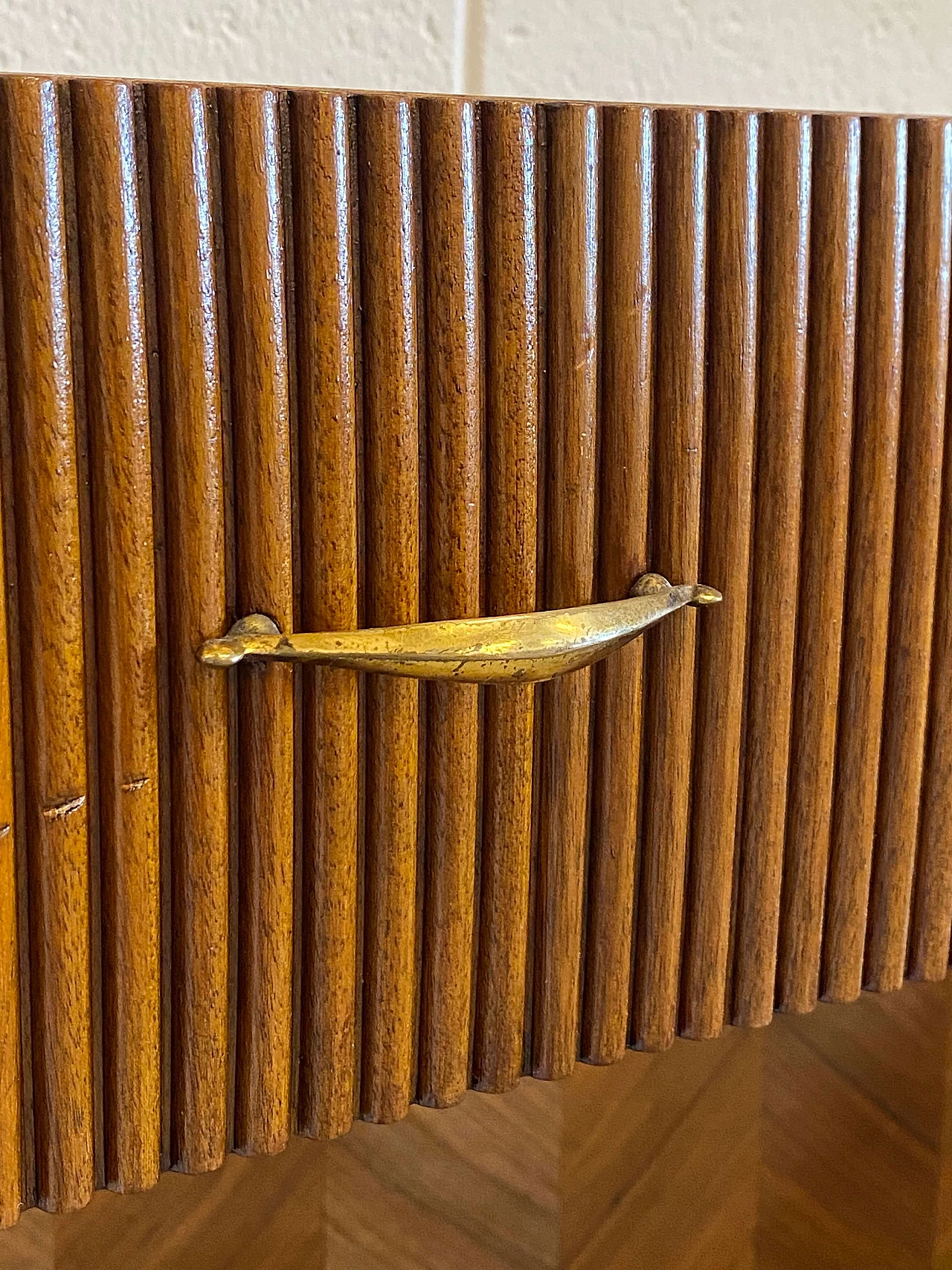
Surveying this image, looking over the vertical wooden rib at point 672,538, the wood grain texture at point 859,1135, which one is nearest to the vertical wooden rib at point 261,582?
the vertical wooden rib at point 672,538

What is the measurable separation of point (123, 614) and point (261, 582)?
3 cm

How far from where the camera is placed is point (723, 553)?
0.39 meters

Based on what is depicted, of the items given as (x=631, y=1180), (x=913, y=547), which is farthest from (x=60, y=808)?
(x=631, y=1180)

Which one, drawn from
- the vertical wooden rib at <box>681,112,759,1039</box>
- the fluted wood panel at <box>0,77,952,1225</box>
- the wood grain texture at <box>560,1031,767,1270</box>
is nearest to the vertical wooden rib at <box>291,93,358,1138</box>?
the fluted wood panel at <box>0,77,952,1225</box>

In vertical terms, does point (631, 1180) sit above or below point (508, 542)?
below

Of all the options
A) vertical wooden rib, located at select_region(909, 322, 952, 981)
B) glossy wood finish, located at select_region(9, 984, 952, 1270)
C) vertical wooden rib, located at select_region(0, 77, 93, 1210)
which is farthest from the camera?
glossy wood finish, located at select_region(9, 984, 952, 1270)

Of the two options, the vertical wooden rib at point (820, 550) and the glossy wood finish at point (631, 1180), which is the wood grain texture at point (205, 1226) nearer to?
the glossy wood finish at point (631, 1180)

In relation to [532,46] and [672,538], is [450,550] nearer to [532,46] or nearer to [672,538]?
[672,538]

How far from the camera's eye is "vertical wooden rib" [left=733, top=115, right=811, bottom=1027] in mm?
377

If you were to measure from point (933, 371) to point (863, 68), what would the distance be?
0.22 m

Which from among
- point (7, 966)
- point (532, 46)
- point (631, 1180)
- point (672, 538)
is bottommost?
point (631, 1180)

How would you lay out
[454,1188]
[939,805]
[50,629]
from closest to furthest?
[50,629] → [939,805] → [454,1188]

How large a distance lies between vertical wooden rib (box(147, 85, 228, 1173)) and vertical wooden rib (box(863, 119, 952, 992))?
0.21 m

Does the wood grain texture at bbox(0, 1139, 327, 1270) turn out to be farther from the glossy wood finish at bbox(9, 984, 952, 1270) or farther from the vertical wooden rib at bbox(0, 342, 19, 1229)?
the vertical wooden rib at bbox(0, 342, 19, 1229)
